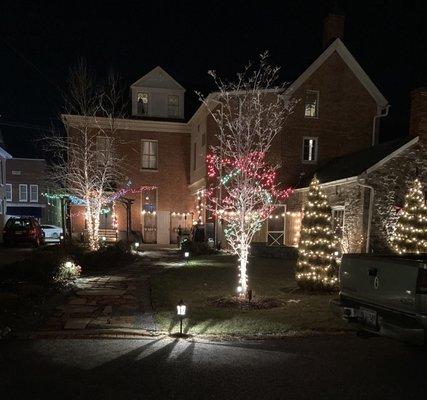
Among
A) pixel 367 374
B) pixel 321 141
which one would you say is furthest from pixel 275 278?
pixel 321 141

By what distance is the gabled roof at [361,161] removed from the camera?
16578mm

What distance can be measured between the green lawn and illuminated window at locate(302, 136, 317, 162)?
8.32 metres

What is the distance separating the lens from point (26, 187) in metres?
46.8

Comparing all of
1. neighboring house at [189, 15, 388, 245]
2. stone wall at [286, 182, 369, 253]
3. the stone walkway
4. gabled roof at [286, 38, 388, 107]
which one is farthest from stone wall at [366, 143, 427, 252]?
the stone walkway

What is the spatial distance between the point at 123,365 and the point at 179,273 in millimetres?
8553

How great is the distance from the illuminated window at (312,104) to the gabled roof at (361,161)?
2.74 meters

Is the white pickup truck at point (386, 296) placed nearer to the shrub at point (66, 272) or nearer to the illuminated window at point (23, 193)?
the shrub at point (66, 272)

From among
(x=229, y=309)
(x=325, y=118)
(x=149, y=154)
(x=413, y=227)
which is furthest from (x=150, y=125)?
(x=229, y=309)

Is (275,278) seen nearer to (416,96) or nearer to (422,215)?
(422,215)

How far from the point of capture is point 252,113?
13883 millimetres

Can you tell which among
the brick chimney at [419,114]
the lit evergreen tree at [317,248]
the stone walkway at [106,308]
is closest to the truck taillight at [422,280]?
the stone walkway at [106,308]

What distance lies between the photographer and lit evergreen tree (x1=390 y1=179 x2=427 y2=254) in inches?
545

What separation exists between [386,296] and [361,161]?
42.0 ft

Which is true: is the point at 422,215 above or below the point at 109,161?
below
